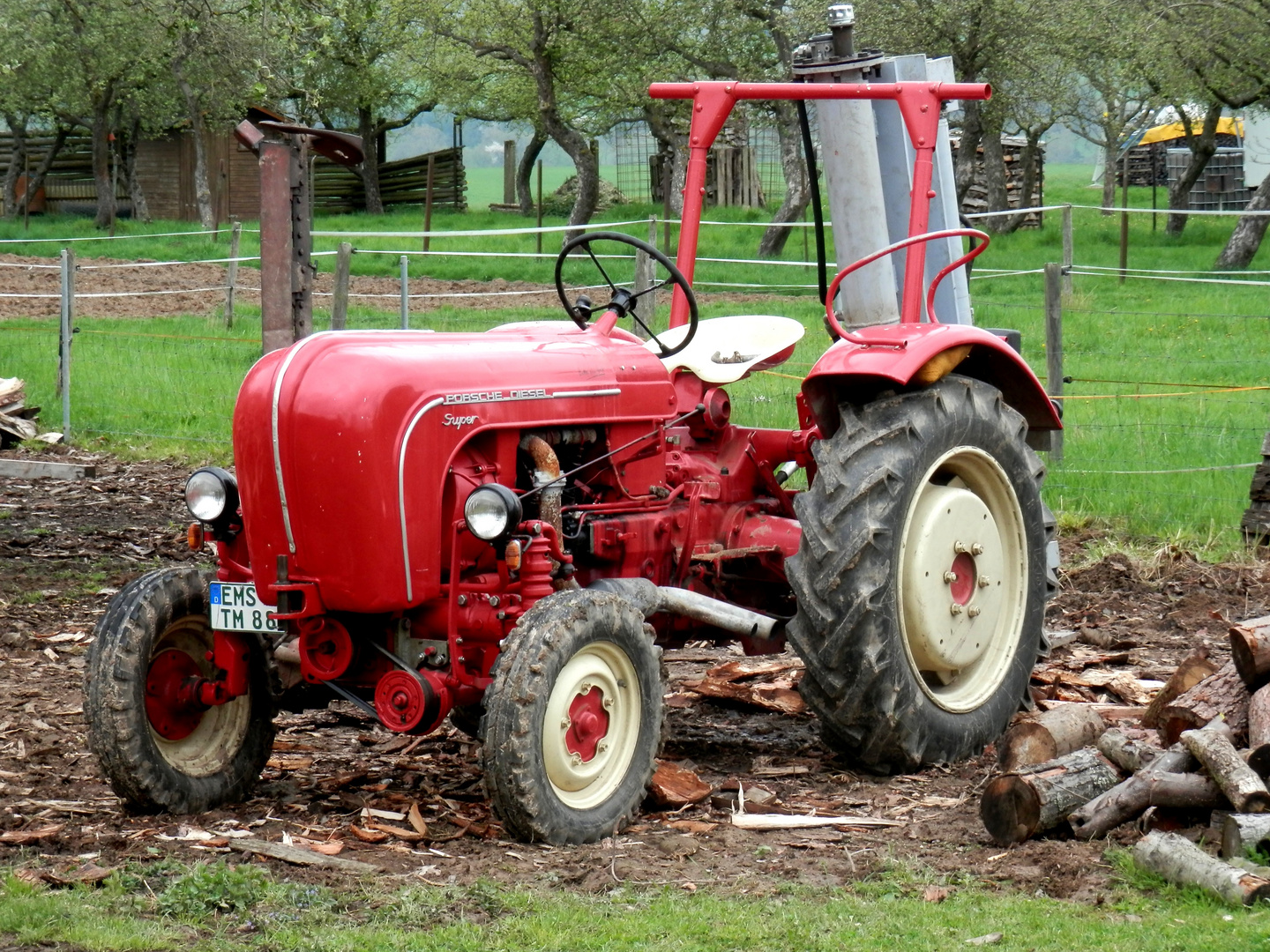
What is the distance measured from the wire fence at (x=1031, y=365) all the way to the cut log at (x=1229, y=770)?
162 inches

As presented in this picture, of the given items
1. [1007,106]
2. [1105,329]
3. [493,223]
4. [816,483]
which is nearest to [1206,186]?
Result: [1007,106]

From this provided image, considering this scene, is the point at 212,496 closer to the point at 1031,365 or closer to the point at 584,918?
the point at 584,918

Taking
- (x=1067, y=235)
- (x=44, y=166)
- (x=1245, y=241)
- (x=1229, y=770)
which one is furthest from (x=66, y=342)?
(x=44, y=166)

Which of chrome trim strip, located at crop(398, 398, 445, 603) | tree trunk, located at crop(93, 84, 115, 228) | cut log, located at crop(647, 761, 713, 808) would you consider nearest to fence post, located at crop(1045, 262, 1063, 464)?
cut log, located at crop(647, 761, 713, 808)

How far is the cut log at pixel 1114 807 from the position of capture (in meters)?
4.18

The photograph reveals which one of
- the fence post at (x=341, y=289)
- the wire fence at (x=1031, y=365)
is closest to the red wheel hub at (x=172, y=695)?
the wire fence at (x=1031, y=365)

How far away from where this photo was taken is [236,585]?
436 cm

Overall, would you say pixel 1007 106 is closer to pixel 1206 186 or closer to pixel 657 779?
pixel 1206 186

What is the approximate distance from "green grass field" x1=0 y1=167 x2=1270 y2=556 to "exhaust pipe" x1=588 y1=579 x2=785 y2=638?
369 cm

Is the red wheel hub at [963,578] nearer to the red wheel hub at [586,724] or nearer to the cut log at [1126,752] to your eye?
the cut log at [1126,752]

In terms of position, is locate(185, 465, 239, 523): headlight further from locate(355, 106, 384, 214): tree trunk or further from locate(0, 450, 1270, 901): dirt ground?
locate(355, 106, 384, 214): tree trunk

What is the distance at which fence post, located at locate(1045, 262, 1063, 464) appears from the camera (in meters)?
9.46

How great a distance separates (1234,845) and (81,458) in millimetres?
9467

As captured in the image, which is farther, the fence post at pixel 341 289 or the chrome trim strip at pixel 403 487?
the fence post at pixel 341 289
